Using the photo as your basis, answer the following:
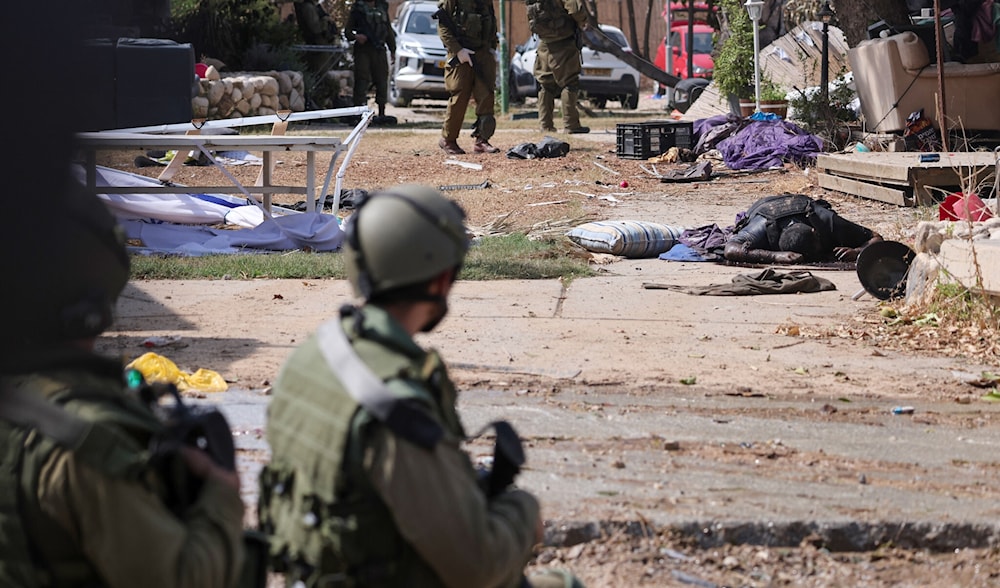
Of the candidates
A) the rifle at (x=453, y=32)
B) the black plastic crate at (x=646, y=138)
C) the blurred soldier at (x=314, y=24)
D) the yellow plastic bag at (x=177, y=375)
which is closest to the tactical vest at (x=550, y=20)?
the rifle at (x=453, y=32)

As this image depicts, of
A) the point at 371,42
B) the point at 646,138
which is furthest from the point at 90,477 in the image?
the point at 371,42

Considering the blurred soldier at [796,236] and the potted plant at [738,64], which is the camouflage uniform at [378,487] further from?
the potted plant at [738,64]

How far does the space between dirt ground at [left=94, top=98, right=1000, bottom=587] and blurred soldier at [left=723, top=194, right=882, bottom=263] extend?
0.50 m

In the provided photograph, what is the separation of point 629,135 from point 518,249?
20.2ft

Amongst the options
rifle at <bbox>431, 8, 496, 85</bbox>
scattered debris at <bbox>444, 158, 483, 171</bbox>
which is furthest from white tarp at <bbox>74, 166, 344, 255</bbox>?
rifle at <bbox>431, 8, 496, 85</bbox>

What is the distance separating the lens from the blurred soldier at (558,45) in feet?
53.9

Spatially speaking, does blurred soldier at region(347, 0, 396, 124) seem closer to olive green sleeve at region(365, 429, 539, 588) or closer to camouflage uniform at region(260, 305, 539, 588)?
camouflage uniform at region(260, 305, 539, 588)

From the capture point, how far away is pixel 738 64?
1723 centimetres

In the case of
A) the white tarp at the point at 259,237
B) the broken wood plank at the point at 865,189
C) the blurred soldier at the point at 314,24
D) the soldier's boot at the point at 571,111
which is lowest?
the white tarp at the point at 259,237

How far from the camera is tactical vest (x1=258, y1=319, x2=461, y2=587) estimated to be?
1997 millimetres

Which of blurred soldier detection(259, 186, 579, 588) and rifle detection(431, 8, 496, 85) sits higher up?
rifle detection(431, 8, 496, 85)

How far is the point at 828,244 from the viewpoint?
8516 millimetres

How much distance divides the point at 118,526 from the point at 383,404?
1.41 ft

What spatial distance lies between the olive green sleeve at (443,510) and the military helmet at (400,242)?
306 millimetres
